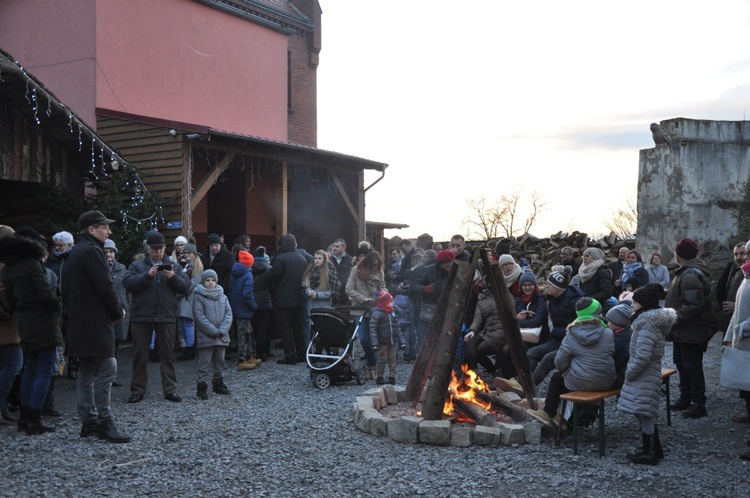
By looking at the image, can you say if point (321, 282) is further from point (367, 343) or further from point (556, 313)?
point (556, 313)

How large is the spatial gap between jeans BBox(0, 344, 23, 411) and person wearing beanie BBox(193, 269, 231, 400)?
2175 millimetres

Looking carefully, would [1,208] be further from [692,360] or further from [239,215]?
[692,360]

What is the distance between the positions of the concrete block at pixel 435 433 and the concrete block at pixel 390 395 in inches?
54.8

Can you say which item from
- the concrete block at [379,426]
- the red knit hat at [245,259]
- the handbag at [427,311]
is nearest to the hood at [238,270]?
the red knit hat at [245,259]

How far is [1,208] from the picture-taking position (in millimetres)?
13352

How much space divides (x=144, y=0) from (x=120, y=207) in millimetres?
7576

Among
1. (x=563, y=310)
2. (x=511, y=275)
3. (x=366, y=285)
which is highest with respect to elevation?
(x=511, y=275)

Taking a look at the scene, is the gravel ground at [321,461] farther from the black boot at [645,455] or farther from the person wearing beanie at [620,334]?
the person wearing beanie at [620,334]

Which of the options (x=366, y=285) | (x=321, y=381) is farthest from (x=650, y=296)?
(x=366, y=285)

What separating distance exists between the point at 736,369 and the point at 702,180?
33.1 feet

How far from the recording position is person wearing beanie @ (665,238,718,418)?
7426 mm

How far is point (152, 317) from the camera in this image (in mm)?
8258

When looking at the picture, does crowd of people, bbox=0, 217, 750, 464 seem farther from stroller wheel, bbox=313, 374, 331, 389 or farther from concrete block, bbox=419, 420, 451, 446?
concrete block, bbox=419, 420, 451, 446

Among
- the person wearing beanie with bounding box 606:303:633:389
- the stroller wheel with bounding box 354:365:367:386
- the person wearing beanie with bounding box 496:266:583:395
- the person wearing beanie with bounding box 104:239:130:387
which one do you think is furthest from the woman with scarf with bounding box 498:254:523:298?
the person wearing beanie with bounding box 104:239:130:387
